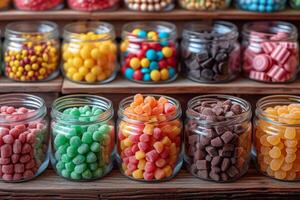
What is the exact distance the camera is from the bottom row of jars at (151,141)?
4.66ft

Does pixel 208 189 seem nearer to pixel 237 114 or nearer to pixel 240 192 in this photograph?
pixel 240 192

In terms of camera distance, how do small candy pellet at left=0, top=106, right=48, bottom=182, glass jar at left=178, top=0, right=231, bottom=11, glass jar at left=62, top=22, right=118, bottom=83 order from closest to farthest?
small candy pellet at left=0, top=106, right=48, bottom=182 → glass jar at left=62, top=22, right=118, bottom=83 → glass jar at left=178, top=0, right=231, bottom=11

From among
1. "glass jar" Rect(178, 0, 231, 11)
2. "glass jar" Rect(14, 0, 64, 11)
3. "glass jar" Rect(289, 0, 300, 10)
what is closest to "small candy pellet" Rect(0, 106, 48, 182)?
"glass jar" Rect(14, 0, 64, 11)

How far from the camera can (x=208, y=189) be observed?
1.46m

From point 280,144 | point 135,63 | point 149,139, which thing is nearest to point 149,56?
point 135,63

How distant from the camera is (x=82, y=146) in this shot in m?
1.42

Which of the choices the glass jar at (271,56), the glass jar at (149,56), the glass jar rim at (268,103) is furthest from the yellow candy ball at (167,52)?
the glass jar rim at (268,103)

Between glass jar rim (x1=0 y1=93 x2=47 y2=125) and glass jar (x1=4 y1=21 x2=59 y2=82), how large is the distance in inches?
7.4

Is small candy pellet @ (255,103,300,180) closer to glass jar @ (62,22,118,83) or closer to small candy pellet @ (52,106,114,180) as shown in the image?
small candy pellet @ (52,106,114,180)

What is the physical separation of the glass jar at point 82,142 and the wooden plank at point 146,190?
0.03 m

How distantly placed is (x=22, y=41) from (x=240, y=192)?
0.77 m

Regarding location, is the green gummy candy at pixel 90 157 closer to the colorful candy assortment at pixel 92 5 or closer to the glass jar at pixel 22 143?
the glass jar at pixel 22 143

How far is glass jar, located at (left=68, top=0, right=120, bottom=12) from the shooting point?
1843 mm

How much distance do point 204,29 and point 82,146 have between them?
0.67 meters
